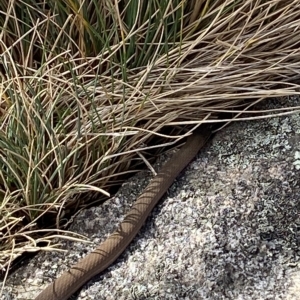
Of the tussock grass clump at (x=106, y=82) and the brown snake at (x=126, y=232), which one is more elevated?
the tussock grass clump at (x=106, y=82)

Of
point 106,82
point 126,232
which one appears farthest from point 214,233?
point 106,82

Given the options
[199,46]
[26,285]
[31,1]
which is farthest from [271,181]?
[31,1]

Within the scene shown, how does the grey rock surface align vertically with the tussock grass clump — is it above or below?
below

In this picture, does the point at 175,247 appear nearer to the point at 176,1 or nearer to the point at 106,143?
the point at 106,143

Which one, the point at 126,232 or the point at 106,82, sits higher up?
the point at 106,82

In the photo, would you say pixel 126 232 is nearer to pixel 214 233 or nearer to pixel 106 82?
pixel 214 233
